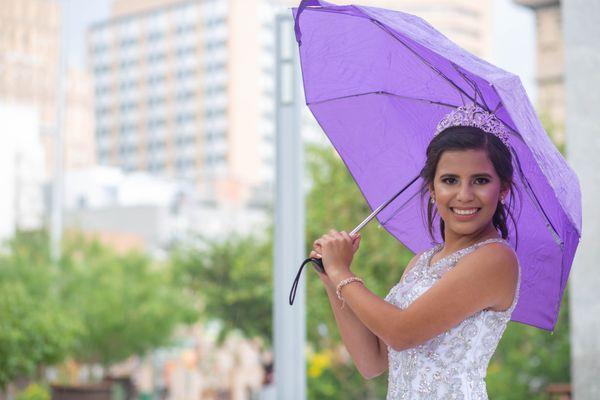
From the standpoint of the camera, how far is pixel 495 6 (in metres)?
132

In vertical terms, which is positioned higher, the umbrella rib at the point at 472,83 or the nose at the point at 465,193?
the umbrella rib at the point at 472,83

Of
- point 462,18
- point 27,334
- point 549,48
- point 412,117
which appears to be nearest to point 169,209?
point 549,48

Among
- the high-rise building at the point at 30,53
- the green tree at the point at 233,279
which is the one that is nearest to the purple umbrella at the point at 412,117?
the green tree at the point at 233,279

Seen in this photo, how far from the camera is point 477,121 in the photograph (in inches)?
115

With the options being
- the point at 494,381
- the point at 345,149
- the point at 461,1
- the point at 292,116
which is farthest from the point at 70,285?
the point at 461,1

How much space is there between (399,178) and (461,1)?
125373 mm

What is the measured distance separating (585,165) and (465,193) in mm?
3407

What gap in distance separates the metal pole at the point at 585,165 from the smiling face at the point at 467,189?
3234 mm

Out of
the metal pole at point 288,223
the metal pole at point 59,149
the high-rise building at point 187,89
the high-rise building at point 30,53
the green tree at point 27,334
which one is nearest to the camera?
the metal pole at point 288,223

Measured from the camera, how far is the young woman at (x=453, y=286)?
2709mm

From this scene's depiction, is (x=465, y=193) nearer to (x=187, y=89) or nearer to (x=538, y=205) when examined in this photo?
(x=538, y=205)

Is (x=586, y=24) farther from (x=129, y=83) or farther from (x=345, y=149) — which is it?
(x=129, y=83)

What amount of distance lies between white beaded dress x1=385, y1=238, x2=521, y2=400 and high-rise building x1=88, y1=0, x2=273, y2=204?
115 metres

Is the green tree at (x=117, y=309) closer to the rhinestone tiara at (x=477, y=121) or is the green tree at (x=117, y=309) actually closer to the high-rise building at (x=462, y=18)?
the rhinestone tiara at (x=477, y=121)
